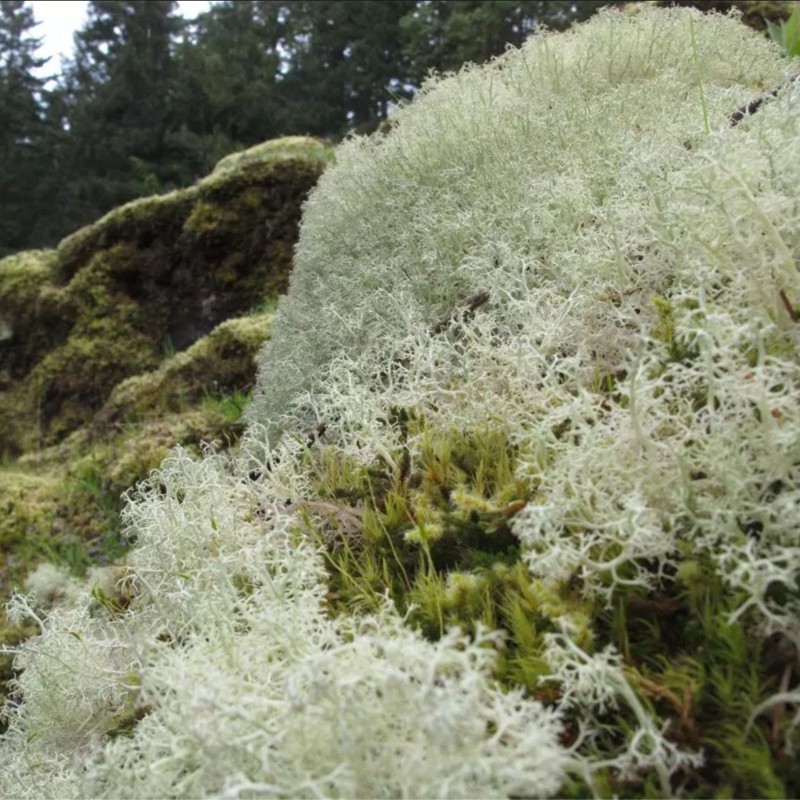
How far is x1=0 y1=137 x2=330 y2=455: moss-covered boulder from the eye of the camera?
17.7ft

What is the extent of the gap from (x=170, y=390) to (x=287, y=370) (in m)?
Answer: 2.11

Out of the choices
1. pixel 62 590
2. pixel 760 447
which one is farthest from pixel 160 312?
pixel 760 447

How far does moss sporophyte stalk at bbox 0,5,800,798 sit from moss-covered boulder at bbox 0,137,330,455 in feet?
9.97

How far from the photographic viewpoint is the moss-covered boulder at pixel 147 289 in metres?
5.38

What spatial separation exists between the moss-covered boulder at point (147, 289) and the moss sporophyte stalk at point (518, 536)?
304 cm

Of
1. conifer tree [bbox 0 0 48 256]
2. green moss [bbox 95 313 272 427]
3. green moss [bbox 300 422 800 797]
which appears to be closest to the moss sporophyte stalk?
green moss [bbox 300 422 800 797]

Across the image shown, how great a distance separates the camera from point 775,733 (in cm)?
100

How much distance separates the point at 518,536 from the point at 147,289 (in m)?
4.85

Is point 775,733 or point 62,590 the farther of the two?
point 62,590

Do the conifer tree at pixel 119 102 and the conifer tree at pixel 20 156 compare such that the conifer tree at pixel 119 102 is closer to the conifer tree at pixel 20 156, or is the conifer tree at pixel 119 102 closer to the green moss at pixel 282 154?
the conifer tree at pixel 20 156

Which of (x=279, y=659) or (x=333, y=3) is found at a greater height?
(x=333, y=3)

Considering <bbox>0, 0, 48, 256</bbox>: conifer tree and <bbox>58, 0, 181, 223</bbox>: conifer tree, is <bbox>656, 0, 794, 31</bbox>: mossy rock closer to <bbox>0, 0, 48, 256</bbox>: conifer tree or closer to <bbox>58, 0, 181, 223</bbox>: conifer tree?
<bbox>58, 0, 181, 223</bbox>: conifer tree

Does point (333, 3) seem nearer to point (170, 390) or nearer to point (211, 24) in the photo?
point (211, 24)

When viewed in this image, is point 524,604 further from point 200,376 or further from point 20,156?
point 20,156
